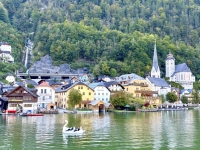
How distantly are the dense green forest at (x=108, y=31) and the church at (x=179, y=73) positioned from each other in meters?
6.45

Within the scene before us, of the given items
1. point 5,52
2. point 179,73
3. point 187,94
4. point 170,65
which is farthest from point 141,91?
point 5,52

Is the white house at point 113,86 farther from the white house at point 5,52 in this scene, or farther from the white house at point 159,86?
the white house at point 5,52

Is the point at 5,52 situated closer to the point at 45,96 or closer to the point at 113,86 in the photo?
the point at 113,86

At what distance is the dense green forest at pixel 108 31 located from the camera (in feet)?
396

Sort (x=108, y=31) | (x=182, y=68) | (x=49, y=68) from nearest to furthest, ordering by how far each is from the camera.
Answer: (x=49, y=68)
(x=182, y=68)
(x=108, y=31)

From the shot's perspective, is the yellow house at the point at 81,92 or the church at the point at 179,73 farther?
the church at the point at 179,73

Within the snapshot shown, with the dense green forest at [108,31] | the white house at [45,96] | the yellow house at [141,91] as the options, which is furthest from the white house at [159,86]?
the white house at [45,96]

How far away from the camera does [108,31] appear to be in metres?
136

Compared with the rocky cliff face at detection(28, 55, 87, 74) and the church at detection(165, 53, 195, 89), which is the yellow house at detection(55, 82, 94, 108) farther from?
the church at detection(165, 53, 195, 89)

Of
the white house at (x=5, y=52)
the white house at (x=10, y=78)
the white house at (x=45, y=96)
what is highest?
the white house at (x=5, y=52)

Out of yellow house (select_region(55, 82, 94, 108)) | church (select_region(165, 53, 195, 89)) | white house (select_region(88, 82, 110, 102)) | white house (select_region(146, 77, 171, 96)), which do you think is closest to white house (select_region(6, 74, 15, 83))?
yellow house (select_region(55, 82, 94, 108))

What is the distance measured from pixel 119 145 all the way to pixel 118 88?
5639 centimetres

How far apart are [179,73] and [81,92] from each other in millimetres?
54611

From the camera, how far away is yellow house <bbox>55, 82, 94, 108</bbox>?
2801 inches
